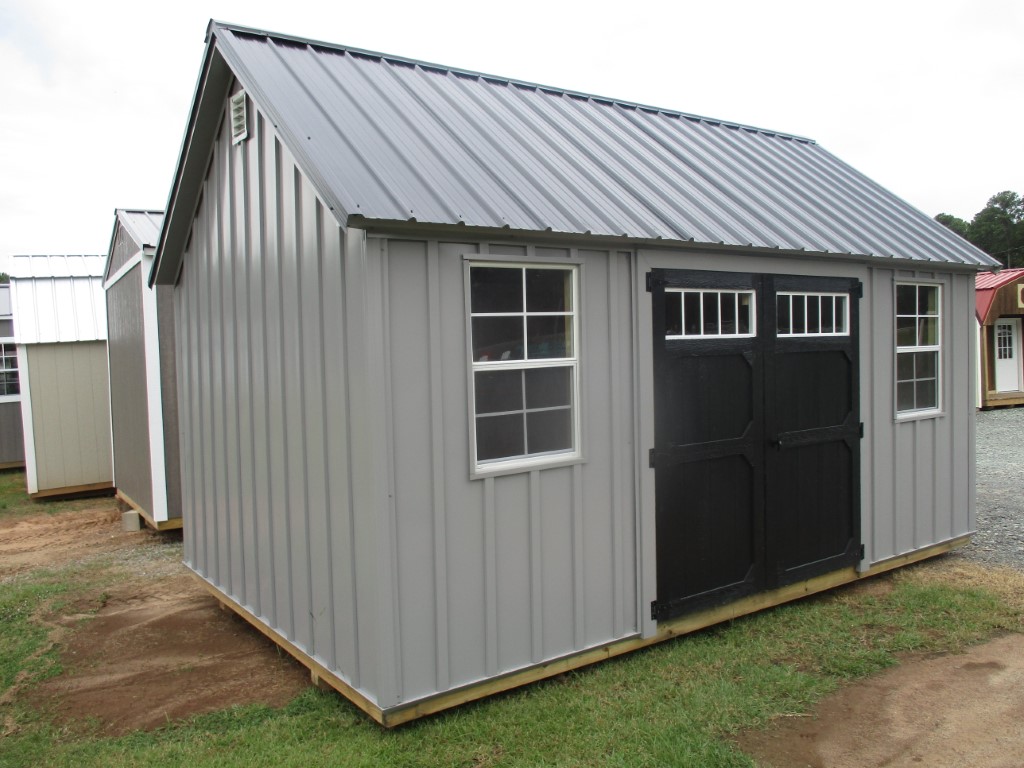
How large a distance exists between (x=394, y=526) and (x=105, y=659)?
301cm

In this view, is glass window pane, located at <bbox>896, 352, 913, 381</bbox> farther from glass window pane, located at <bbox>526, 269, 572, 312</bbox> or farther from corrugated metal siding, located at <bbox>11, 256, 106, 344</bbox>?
corrugated metal siding, located at <bbox>11, 256, 106, 344</bbox>

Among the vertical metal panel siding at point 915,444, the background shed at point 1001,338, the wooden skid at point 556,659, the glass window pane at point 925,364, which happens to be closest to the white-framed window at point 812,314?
the vertical metal panel siding at point 915,444

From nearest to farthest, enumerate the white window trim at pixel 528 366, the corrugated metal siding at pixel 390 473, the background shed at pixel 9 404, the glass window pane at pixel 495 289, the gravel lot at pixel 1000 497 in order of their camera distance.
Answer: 1. the corrugated metal siding at pixel 390 473
2. the white window trim at pixel 528 366
3. the glass window pane at pixel 495 289
4. the gravel lot at pixel 1000 497
5. the background shed at pixel 9 404

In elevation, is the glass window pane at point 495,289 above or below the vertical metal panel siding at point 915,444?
above

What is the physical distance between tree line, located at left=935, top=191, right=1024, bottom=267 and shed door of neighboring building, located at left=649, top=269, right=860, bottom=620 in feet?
159

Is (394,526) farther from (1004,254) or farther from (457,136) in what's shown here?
(1004,254)

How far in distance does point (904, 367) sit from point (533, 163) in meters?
3.98

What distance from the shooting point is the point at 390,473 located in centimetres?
434

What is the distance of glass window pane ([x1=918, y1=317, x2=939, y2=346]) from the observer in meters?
7.48

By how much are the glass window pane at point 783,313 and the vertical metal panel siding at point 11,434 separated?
14.9 m

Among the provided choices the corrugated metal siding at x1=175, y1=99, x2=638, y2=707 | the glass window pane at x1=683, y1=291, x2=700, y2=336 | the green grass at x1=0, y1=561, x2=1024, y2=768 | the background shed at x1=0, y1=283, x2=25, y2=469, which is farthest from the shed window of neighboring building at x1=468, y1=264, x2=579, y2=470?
the background shed at x1=0, y1=283, x2=25, y2=469

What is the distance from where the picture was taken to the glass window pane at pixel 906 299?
727 cm

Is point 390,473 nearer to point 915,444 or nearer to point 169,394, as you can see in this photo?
point 915,444

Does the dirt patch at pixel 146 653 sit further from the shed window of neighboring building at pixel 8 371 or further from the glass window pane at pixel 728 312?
the shed window of neighboring building at pixel 8 371
